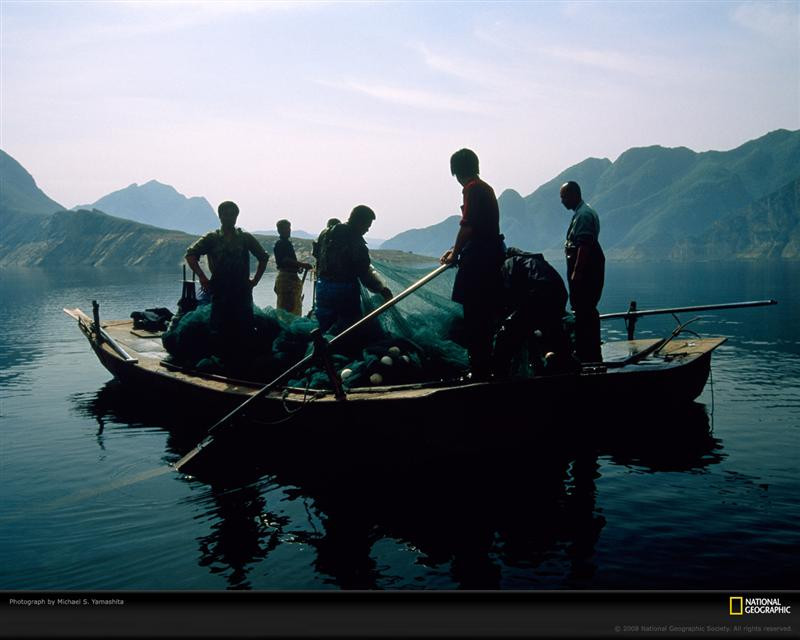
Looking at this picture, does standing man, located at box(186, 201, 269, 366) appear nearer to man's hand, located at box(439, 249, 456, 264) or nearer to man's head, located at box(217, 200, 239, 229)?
man's head, located at box(217, 200, 239, 229)

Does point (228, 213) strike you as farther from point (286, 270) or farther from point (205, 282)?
point (286, 270)

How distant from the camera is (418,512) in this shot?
748cm

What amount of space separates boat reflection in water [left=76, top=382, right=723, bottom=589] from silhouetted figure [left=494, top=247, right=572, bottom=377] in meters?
0.83

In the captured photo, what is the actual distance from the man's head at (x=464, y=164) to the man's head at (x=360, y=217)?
2717 millimetres

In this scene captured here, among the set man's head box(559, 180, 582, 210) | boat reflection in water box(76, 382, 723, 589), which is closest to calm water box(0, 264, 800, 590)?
boat reflection in water box(76, 382, 723, 589)

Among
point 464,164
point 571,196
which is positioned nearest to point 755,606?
point 464,164

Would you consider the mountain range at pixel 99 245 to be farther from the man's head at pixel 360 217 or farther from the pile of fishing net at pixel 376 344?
the man's head at pixel 360 217

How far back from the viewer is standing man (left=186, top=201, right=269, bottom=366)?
10.1 m

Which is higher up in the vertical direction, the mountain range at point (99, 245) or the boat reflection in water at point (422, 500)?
the mountain range at point (99, 245)

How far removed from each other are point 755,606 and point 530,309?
4588 millimetres

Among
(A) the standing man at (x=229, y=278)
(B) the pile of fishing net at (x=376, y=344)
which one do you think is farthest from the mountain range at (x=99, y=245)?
(A) the standing man at (x=229, y=278)

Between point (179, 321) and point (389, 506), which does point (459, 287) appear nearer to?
point (389, 506)

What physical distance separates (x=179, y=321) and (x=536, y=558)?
844 cm

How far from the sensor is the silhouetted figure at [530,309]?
24.5 ft
